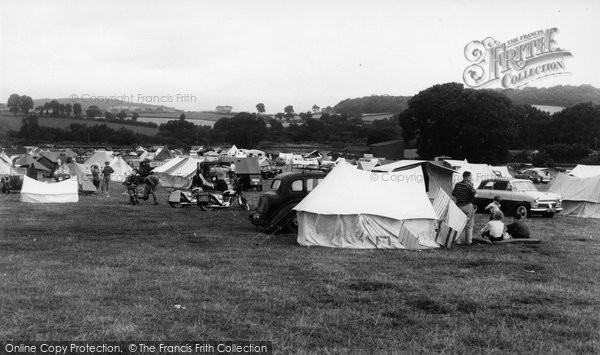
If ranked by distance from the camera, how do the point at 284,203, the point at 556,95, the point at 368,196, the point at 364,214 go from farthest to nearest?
the point at 556,95 → the point at 284,203 → the point at 368,196 → the point at 364,214

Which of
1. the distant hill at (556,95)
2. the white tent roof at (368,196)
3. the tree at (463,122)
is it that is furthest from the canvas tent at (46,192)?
the distant hill at (556,95)

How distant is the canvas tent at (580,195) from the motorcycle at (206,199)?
1256 centimetres

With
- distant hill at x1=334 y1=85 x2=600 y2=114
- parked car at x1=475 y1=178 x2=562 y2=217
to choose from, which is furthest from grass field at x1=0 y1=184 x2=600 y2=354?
distant hill at x1=334 y1=85 x2=600 y2=114

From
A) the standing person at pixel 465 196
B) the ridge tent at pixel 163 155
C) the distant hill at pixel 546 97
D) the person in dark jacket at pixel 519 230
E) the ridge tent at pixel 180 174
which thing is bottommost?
the ridge tent at pixel 163 155

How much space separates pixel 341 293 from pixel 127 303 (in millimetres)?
3151

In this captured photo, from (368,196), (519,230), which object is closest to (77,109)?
(368,196)

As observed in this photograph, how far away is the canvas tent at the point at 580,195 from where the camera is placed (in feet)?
74.5

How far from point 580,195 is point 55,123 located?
100 meters

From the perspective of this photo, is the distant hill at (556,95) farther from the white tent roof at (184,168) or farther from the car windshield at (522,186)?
the car windshield at (522,186)

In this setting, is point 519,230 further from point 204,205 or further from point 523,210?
point 204,205

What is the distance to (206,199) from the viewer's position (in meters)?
22.4

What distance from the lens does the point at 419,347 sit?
6.60 m

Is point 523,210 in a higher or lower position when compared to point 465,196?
lower

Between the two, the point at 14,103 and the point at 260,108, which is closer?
the point at 14,103
